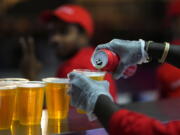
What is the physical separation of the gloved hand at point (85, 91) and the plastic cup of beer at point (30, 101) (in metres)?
0.15

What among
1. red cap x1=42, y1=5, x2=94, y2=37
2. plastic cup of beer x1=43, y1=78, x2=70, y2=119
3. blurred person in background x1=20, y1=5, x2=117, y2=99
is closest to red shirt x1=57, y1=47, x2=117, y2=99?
blurred person in background x1=20, y1=5, x2=117, y2=99

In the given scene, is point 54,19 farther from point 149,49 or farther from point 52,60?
point 149,49

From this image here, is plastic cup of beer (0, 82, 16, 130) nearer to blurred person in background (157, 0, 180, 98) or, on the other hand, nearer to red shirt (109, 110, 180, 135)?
red shirt (109, 110, 180, 135)

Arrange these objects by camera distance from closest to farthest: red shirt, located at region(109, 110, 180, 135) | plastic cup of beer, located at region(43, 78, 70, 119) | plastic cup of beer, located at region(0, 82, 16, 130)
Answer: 1. red shirt, located at region(109, 110, 180, 135)
2. plastic cup of beer, located at region(0, 82, 16, 130)
3. plastic cup of beer, located at region(43, 78, 70, 119)

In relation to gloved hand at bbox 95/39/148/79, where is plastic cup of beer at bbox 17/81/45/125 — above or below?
below

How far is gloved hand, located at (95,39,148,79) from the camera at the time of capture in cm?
133

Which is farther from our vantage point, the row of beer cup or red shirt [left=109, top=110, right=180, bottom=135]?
the row of beer cup

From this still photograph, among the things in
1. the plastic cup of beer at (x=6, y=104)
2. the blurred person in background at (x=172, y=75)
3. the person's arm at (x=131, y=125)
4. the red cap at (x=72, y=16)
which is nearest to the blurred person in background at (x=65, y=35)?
the red cap at (x=72, y=16)

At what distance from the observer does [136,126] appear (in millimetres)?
1037

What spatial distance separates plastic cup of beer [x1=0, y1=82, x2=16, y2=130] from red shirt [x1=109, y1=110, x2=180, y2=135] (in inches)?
14.6

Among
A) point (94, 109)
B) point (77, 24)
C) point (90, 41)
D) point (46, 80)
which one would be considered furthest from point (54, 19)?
point (94, 109)

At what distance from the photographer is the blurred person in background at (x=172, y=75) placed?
2424 millimetres

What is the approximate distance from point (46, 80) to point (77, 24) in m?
1.11

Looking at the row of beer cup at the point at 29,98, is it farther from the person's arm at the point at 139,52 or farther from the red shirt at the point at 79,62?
the red shirt at the point at 79,62
